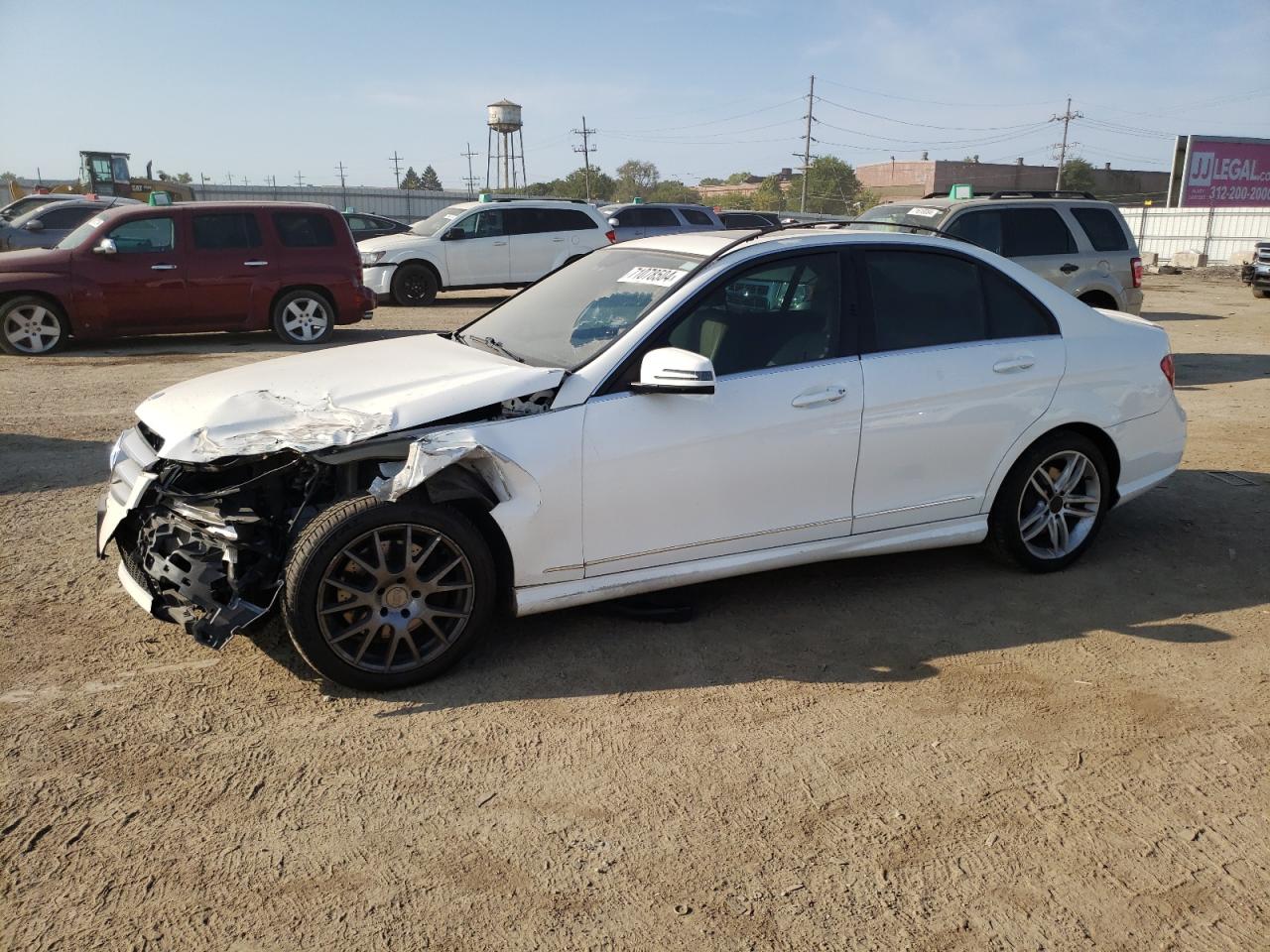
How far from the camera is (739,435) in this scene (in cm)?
409

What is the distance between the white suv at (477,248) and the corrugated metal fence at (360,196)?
1362 inches

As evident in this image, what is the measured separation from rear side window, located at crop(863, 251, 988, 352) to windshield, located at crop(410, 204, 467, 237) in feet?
46.7

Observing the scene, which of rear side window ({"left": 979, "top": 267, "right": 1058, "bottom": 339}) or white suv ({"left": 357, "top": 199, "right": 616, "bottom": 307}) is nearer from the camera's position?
rear side window ({"left": 979, "top": 267, "right": 1058, "bottom": 339})

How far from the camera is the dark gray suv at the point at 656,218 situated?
21.0 meters

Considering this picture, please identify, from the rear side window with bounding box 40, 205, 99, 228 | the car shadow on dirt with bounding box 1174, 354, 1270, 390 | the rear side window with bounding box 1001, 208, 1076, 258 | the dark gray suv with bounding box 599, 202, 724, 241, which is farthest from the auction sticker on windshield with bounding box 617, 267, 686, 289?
the dark gray suv with bounding box 599, 202, 724, 241

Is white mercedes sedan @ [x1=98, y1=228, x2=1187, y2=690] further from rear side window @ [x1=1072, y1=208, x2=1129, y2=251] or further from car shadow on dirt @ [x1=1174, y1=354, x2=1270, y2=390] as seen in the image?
car shadow on dirt @ [x1=1174, y1=354, x2=1270, y2=390]

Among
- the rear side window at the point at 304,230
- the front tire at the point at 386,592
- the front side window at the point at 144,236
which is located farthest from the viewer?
the rear side window at the point at 304,230

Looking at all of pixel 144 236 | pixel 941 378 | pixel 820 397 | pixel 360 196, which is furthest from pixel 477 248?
pixel 360 196

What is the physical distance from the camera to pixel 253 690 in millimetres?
3779

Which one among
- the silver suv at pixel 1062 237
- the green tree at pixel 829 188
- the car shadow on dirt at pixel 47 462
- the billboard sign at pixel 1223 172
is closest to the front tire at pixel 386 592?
the car shadow on dirt at pixel 47 462

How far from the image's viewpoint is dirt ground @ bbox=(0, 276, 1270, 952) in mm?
2648

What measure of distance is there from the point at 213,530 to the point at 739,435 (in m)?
2.06

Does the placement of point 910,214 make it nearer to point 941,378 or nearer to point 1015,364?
point 1015,364

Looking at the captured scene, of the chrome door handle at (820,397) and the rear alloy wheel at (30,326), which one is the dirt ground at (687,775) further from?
the rear alloy wheel at (30,326)
